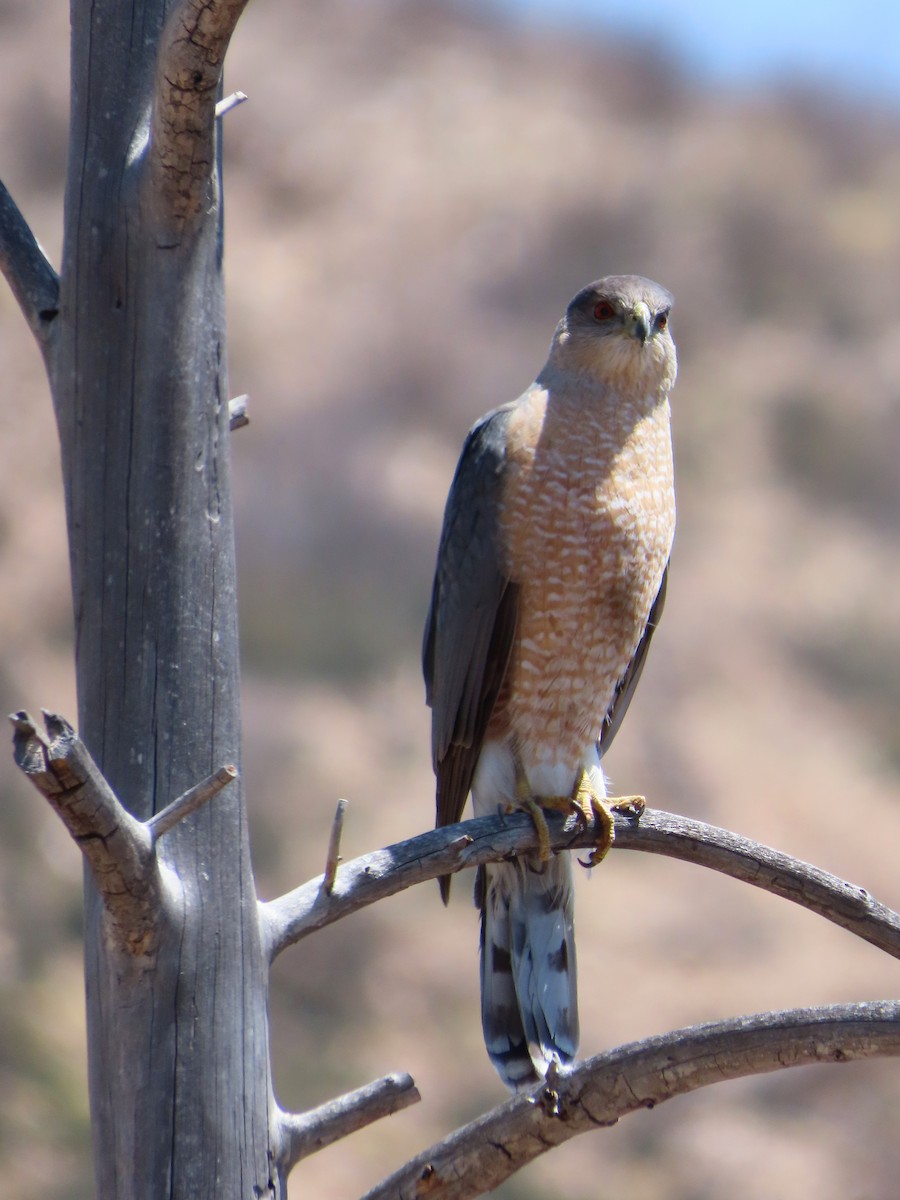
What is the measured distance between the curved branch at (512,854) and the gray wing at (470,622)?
0.47m

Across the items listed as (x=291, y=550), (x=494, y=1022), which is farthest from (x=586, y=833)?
(x=291, y=550)

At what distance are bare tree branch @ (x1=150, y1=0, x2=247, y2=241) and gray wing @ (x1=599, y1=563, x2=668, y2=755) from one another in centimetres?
208

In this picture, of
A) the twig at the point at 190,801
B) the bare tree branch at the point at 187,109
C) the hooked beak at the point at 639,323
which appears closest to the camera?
the twig at the point at 190,801

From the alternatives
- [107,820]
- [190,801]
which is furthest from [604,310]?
[107,820]

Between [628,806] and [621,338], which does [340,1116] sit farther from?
[621,338]

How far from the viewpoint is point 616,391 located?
3918 millimetres

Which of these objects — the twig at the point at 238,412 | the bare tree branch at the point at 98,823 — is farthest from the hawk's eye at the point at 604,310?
the bare tree branch at the point at 98,823

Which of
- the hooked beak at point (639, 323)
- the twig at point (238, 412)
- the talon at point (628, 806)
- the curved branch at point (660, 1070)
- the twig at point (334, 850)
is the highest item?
the hooked beak at point (639, 323)

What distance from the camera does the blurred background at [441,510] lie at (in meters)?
9.40

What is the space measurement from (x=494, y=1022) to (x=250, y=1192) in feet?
3.94

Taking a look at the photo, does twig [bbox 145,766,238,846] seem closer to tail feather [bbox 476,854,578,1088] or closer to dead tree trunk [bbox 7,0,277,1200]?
dead tree trunk [bbox 7,0,277,1200]

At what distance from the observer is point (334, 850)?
254 centimetres

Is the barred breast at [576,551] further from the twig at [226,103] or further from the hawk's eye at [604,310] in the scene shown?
the twig at [226,103]

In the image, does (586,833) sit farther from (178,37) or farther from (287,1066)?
(287,1066)
